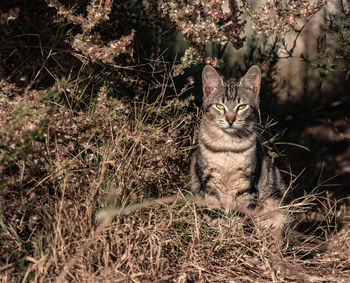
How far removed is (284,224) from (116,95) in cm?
175

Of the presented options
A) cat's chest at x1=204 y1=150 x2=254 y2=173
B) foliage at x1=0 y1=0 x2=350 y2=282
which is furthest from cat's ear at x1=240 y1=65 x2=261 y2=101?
cat's chest at x1=204 y1=150 x2=254 y2=173

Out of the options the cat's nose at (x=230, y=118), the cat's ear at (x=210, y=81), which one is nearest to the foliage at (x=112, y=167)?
the cat's ear at (x=210, y=81)

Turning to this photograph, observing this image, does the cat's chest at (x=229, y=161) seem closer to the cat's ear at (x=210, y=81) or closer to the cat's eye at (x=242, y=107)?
the cat's eye at (x=242, y=107)

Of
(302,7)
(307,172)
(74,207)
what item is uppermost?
(302,7)

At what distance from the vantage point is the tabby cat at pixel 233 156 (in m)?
3.45

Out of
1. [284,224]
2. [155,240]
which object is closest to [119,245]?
[155,240]

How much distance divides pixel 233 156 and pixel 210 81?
65cm

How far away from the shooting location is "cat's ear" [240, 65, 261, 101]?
3.62 meters

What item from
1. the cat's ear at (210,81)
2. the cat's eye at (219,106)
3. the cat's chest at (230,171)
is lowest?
the cat's chest at (230,171)

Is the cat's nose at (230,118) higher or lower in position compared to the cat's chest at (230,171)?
higher

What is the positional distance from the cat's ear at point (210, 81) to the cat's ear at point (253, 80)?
0.18 m

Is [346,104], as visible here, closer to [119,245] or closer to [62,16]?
[62,16]

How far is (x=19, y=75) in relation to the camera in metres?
3.53

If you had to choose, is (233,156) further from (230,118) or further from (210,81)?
Answer: (210,81)
